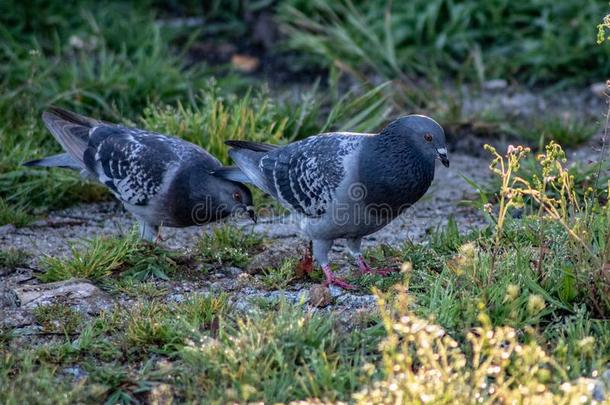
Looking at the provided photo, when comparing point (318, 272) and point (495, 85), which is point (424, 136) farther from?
point (495, 85)

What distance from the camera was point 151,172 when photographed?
597cm

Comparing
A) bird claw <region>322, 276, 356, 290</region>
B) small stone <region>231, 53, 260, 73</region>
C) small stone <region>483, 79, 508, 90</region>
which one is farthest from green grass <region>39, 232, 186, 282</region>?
small stone <region>483, 79, 508, 90</region>

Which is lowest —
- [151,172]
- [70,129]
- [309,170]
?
[151,172]

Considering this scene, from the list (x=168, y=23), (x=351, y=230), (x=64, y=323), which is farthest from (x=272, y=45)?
(x=64, y=323)

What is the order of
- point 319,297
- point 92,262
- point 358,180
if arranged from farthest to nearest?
point 92,262, point 358,180, point 319,297

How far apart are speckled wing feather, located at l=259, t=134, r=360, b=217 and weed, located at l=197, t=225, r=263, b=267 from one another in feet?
1.47

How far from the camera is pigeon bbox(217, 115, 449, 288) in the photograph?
5199mm

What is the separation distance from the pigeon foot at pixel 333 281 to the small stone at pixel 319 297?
21cm

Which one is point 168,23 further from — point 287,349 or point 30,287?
point 287,349

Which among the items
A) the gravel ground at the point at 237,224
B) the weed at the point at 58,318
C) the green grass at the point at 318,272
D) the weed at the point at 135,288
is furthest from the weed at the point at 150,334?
the weed at the point at 135,288

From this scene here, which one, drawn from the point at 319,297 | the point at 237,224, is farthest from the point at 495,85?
the point at 319,297

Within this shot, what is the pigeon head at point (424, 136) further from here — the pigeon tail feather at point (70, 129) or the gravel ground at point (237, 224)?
the pigeon tail feather at point (70, 129)

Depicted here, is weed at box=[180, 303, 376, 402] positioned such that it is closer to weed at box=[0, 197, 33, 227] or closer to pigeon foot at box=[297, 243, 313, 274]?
pigeon foot at box=[297, 243, 313, 274]

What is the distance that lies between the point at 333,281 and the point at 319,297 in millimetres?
353
